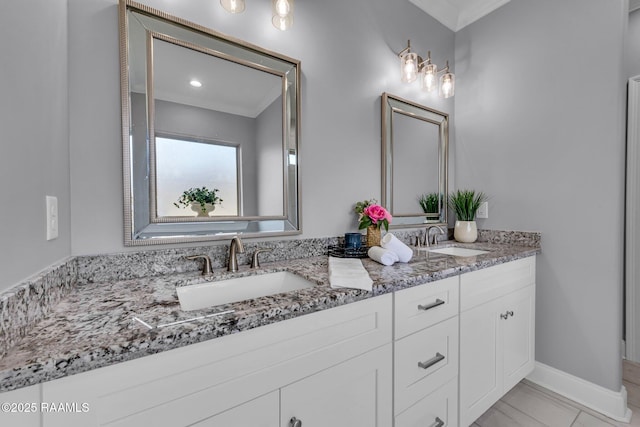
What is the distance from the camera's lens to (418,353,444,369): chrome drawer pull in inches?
→ 41.1

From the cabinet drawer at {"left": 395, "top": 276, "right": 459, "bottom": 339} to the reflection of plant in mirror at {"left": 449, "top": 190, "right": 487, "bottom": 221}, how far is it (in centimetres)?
105

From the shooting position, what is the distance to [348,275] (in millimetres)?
1000

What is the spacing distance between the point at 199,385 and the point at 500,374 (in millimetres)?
1574

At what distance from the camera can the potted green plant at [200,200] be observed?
1.12 metres

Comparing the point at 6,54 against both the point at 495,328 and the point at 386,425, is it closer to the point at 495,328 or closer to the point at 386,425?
the point at 386,425

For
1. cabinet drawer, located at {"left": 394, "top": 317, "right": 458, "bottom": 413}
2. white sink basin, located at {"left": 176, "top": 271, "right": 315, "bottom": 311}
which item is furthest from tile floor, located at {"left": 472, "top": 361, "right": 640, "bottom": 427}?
white sink basin, located at {"left": 176, "top": 271, "right": 315, "bottom": 311}

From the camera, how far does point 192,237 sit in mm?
1124

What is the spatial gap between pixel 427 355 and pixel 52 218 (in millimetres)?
1352

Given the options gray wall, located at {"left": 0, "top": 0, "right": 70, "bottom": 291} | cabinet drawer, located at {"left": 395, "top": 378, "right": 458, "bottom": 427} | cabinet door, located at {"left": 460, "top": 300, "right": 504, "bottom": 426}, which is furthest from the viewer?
cabinet door, located at {"left": 460, "top": 300, "right": 504, "bottom": 426}

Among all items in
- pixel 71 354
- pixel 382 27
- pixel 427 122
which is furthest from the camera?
pixel 427 122

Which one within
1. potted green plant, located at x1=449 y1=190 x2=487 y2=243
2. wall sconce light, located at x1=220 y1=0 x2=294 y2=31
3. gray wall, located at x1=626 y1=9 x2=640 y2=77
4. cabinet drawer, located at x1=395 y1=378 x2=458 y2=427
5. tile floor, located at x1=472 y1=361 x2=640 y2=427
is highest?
gray wall, located at x1=626 y1=9 x2=640 y2=77

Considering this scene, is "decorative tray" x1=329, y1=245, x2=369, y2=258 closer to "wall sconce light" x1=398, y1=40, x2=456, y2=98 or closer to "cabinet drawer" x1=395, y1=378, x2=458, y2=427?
"cabinet drawer" x1=395, y1=378, x2=458, y2=427

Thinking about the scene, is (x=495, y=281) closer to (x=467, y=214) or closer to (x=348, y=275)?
(x=467, y=214)

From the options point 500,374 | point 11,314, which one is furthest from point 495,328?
point 11,314
